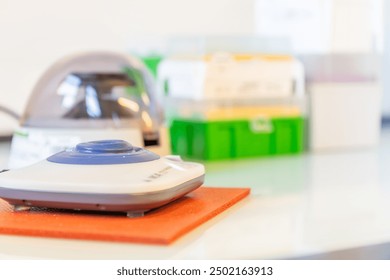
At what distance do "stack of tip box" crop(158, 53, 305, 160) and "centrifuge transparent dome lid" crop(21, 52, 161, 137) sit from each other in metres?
0.15

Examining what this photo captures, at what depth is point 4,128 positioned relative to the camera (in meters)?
1.34

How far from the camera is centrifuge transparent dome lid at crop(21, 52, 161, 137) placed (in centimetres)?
99

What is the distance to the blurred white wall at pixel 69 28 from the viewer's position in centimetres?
130

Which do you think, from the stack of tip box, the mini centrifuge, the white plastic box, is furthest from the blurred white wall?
the mini centrifuge

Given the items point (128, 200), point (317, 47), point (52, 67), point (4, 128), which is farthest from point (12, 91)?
point (128, 200)

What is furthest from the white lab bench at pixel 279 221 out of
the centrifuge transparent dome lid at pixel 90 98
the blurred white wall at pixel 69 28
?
the blurred white wall at pixel 69 28

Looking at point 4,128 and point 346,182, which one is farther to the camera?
point 4,128

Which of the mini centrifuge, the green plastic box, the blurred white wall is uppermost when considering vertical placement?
the blurred white wall

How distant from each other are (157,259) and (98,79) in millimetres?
526

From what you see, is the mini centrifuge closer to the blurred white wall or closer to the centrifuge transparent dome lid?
the centrifuge transparent dome lid

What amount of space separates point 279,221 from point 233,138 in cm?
52

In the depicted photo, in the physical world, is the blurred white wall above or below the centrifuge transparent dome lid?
above
